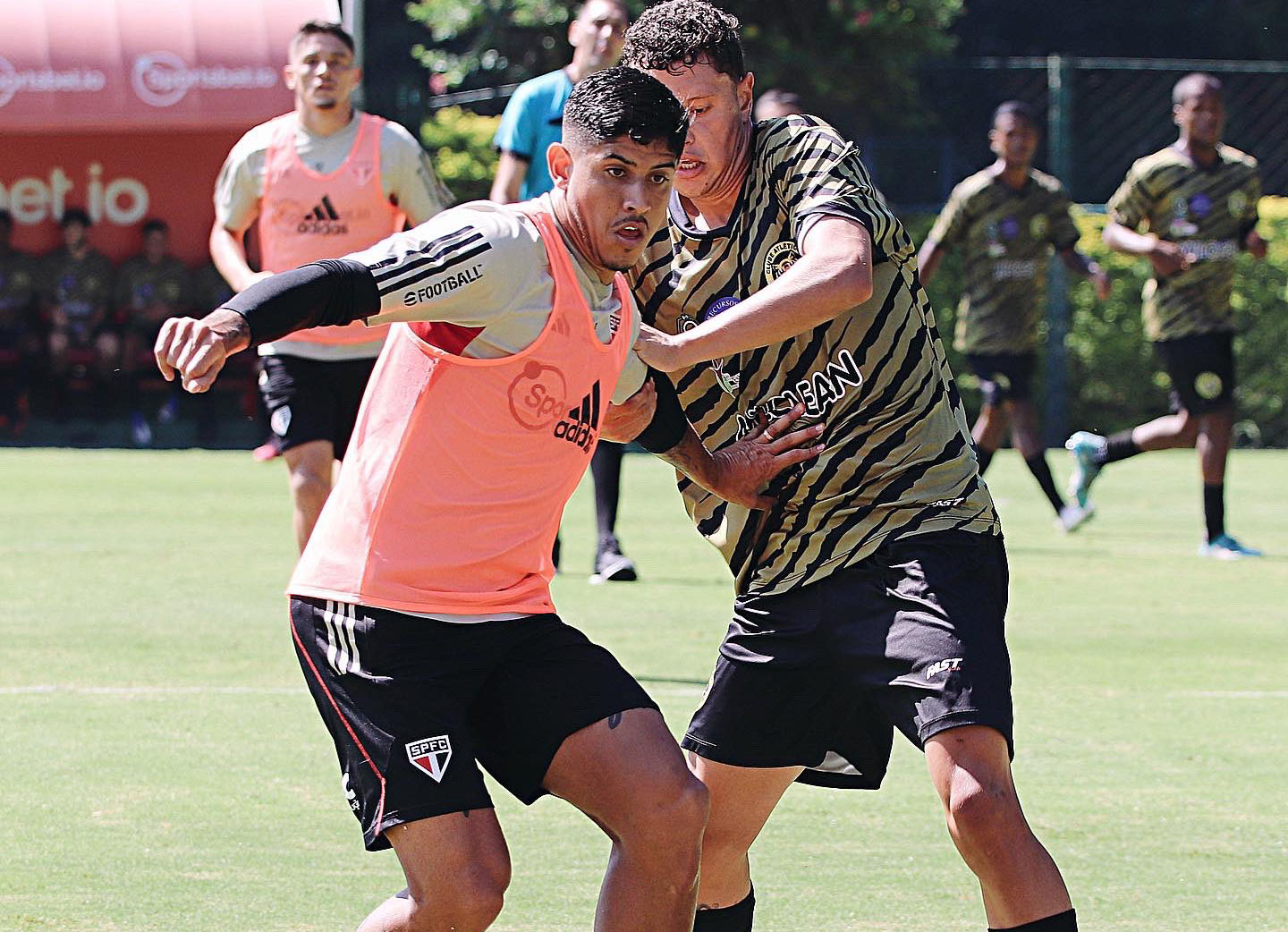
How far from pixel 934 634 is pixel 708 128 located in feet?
3.80

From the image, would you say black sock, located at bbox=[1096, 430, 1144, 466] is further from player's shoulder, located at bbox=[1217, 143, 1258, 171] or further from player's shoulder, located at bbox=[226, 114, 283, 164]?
player's shoulder, located at bbox=[226, 114, 283, 164]

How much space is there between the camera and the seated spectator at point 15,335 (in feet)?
67.8

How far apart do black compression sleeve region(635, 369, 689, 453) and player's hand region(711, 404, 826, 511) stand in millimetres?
95

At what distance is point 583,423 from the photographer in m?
4.00

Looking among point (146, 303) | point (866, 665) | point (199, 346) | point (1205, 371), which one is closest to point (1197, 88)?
point (1205, 371)

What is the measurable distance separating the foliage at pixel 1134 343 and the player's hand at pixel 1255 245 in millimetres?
8606

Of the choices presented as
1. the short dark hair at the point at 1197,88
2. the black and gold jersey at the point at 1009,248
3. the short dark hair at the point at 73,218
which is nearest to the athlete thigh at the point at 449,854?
the short dark hair at the point at 1197,88

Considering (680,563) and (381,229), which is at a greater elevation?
(381,229)

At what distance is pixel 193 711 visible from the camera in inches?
275

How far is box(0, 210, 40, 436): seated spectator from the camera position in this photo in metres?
20.7

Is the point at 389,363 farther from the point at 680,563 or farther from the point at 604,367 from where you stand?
the point at 680,563

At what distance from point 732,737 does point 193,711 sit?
315 centimetres

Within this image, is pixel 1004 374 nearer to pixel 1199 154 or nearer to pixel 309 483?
pixel 1199 154

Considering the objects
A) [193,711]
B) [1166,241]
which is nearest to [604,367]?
[193,711]
